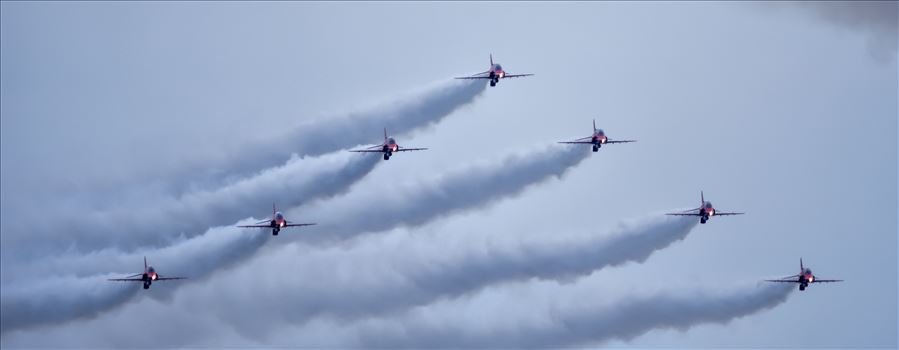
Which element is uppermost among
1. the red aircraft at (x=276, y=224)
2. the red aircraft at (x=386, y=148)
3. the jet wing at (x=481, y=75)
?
the jet wing at (x=481, y=75)

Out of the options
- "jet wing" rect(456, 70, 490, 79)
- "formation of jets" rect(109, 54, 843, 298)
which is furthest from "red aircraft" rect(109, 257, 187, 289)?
"jet wing" rect(456, 70, 490, 79)

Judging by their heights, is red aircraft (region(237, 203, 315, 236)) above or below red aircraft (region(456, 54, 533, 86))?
below

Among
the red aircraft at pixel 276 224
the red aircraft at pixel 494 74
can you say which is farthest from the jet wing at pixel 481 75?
the red aircraft at pixel 276 224

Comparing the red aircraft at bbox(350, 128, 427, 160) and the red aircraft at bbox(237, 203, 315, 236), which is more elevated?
the red aircraft at bbox(350, 128, 427, 160)

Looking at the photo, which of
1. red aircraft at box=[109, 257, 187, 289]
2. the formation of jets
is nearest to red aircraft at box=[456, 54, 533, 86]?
the formation of jets

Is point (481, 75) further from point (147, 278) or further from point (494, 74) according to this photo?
point (147, 278)

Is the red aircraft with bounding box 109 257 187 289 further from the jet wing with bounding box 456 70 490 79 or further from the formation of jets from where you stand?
the jet wing with bounding box 456 70 490 79

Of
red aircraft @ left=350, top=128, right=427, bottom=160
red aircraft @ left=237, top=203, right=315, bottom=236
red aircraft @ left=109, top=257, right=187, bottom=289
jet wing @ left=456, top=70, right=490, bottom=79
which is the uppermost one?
jet wing @ left=456, top=70, right=490, bottom=79

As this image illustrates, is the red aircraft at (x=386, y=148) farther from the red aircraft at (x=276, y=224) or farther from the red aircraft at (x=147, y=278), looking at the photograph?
the red aircraft at (x=147, y=278)

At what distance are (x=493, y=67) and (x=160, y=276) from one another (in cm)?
2358

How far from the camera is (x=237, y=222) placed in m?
106

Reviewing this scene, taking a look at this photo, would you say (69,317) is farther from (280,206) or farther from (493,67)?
(493,67)

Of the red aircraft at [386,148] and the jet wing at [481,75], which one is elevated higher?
the jet wing at [481,75]

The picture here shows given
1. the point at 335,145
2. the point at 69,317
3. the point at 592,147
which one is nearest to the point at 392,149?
→ the point at 335,145
